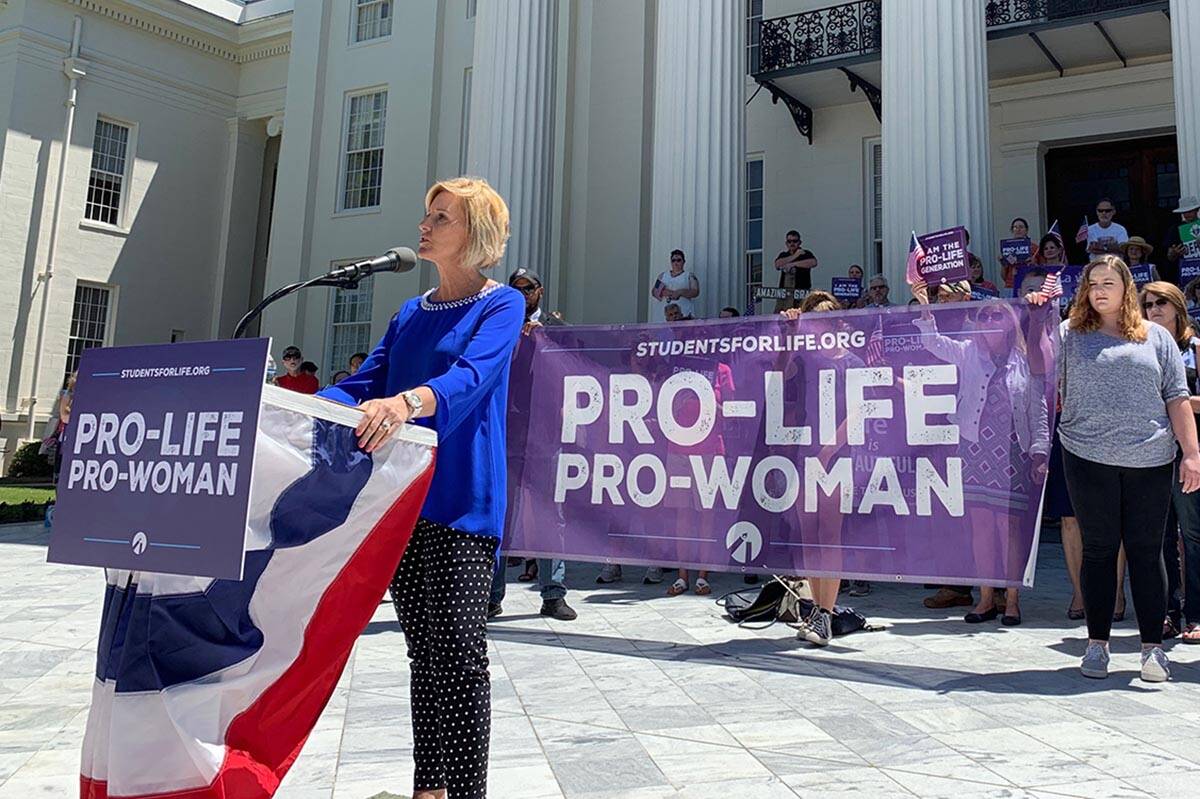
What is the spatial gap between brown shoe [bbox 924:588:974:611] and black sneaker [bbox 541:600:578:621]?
106 inches

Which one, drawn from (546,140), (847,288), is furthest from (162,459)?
(546,140)

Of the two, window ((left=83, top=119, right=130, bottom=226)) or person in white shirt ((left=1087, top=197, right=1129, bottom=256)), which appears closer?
person in white shirt ((left=1087, top=197, right=1129, bottom=256))

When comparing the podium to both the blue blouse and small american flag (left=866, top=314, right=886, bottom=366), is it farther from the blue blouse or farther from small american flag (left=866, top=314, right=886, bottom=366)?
small american flag (left=866, top=314, right=886, bottom=366)

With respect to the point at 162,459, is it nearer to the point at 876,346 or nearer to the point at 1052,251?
the point at 876,346

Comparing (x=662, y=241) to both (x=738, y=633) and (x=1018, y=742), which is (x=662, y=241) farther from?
(x=1018, y=742)

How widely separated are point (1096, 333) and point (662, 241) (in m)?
7.47

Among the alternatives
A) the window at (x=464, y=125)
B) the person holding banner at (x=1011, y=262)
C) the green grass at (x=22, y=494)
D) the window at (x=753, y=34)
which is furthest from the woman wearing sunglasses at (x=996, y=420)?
the green grass at (x=22, y=494)

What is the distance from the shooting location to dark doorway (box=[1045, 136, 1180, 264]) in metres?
13.8

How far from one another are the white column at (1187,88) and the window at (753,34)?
21.4 feet

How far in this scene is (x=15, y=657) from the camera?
16.6ft


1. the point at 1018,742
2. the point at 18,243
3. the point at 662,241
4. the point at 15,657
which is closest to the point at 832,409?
the point at 1018,742

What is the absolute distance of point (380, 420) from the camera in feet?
7.97

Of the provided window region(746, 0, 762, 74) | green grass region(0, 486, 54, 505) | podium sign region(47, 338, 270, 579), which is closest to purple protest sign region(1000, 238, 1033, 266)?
window region(746, 0, 762, 74)

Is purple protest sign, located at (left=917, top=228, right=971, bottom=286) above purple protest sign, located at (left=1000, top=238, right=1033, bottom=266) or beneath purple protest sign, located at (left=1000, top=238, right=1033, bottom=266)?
beneath
